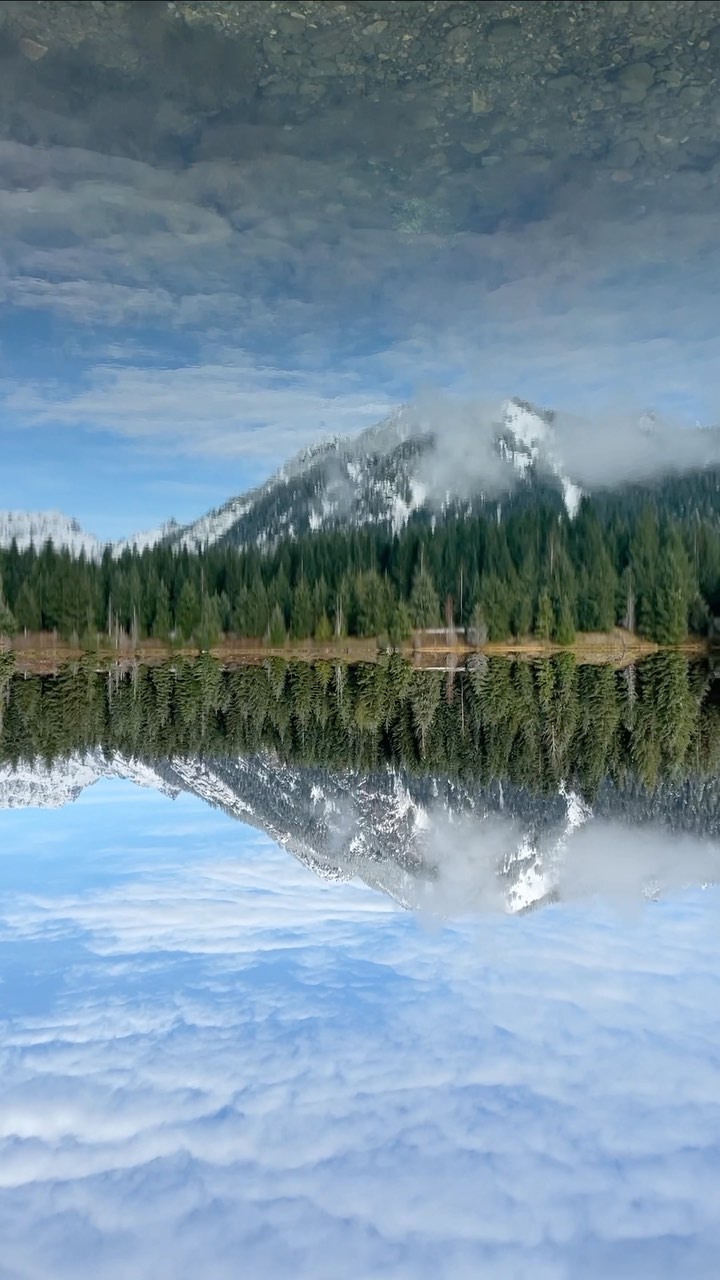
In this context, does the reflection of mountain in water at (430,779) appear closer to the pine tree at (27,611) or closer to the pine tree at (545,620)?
the pine tree at (545,620)

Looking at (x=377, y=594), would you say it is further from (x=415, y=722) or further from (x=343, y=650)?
(x=415, y=722)

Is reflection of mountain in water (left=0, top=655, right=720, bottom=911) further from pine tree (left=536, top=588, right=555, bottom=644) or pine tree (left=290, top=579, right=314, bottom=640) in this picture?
pine tree (left=290, top=579, right=314, bottom=640)

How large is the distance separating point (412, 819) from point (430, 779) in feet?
17.3

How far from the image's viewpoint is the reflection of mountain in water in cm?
5428

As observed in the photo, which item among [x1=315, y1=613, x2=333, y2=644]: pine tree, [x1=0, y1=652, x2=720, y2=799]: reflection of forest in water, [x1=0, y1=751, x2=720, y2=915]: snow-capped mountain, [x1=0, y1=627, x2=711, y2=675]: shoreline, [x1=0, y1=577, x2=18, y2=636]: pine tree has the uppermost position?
[x1=0, y1=577, x2=18, y2=636]: pine tree

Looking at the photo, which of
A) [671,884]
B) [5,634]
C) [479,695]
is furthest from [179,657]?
[671,884]

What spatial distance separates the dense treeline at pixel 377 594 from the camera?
89875 millimetres

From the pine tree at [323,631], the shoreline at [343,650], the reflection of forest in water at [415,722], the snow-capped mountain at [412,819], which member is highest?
the pine tree at [323,631]

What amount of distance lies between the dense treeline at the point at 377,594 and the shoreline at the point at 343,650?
41.5 inches

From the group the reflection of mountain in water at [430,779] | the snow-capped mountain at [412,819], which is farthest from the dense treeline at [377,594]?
the snow-capped mountain at [412,819]

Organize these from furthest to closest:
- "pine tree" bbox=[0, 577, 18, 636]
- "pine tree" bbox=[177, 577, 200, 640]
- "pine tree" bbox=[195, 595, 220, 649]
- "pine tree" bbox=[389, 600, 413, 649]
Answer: "pine tree" bbox=[177, 577, 200, 640] < "pine tree" bbox=[389, 600, 413, 649] < "pine tree" bbox=[0, 577, 18, 636] < "pine tree" bbox=[195, 595, 220, 649]

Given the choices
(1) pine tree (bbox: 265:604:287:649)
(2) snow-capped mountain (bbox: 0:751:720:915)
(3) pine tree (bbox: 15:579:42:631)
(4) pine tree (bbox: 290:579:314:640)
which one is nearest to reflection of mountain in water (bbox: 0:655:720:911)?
(2) snow-capped mountain (bbox: 0:751:720:915)

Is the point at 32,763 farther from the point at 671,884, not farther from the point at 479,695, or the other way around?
the point at 671,884

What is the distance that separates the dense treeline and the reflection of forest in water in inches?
623
